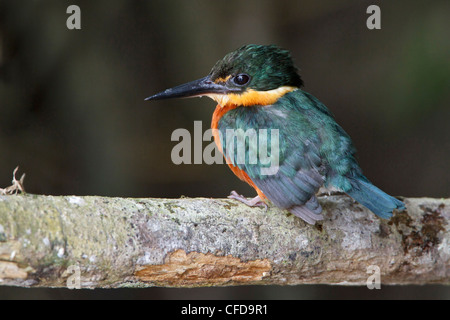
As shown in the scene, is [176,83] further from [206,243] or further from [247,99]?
[206,243]

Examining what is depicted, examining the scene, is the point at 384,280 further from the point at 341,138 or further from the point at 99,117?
the point at 99,117

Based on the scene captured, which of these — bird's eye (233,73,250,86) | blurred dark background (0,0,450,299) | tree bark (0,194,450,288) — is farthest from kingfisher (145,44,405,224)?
blurred dark background (0,0,450,299)

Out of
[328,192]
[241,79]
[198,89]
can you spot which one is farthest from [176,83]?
[328,192]

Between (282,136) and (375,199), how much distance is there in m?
0.52

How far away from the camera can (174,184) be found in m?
4.52

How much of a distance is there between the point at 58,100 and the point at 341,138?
2.34 meters

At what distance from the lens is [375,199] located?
241 centimetres

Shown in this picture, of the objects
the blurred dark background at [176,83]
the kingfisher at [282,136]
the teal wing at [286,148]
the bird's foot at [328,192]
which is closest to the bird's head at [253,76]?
the kingfisher at [282,136]

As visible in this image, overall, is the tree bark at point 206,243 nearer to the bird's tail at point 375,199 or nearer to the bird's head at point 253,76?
the bird's tail at point 375,199

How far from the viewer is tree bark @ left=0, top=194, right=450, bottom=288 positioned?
6.38 ft

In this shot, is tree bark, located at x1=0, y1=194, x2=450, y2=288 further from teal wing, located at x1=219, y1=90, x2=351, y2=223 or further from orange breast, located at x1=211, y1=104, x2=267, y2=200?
orange breast, located at x1=211, y1=104, x2=267, y2=200

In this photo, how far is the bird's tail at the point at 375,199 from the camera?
238 cm

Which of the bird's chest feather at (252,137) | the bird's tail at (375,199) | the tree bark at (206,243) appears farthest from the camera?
the bird's chest feather at (252,137)

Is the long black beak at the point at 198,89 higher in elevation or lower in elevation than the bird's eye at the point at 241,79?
lower
